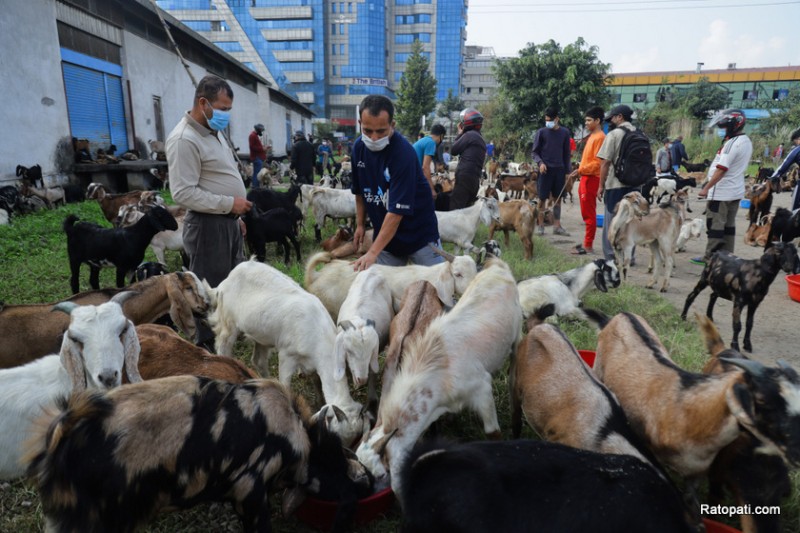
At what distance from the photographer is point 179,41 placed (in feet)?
60.5

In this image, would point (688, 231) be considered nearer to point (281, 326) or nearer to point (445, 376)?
point (445, 376)

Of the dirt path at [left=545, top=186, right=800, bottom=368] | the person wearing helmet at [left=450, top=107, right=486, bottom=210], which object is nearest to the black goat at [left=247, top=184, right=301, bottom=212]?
the person wearing helmet at [left=450, top=107, right=486, bottom=210]

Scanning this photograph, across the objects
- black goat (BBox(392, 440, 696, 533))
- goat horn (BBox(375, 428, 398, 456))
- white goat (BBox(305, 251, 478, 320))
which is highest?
white goat (BBox(305, 251, 478, 320))

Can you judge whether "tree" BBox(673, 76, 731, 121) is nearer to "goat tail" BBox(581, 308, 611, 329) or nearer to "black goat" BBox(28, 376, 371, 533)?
"goat tail" BBox(581, 308, 611, 329)

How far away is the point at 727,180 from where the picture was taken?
6023mm

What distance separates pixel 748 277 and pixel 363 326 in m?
4.19

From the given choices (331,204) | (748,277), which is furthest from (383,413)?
(331,204)

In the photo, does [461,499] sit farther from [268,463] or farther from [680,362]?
[680,362]

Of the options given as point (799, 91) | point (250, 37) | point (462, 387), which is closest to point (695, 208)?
point (462, 387)

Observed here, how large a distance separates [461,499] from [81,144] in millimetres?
14785

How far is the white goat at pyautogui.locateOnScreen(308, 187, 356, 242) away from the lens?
9.47m

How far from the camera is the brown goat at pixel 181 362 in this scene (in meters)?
2.79

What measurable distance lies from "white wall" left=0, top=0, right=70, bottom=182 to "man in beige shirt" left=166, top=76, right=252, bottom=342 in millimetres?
9433

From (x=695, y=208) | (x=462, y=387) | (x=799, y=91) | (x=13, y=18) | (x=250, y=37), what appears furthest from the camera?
(x=250, y=37)
